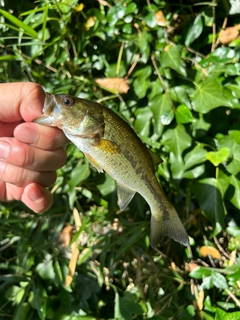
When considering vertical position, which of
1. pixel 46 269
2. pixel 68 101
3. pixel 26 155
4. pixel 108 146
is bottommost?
pixel 46 269

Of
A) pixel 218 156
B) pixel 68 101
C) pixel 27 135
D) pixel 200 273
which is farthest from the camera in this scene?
pixel 200 273

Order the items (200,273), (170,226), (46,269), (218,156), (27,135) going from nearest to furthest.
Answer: (27,135)
(170,226)
(218,156)
(200,273)
(46,269)

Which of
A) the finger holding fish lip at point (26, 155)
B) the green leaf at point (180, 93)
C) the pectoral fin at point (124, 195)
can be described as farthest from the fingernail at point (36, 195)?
the green leaf at point (180, 93)

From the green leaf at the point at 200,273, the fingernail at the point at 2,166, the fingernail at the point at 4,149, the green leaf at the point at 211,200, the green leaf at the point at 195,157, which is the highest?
the fingernail at the point at 4,149

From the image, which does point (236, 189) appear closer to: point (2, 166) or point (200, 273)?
point (200, 273)

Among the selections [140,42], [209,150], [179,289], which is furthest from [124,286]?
[140,42]

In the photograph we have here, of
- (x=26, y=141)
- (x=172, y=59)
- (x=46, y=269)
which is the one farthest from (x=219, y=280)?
(x=26, y=141)

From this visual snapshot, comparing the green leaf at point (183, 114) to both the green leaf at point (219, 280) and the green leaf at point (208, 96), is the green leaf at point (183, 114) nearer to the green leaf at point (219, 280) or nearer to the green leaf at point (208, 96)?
the green leaf at point (208, 96)
